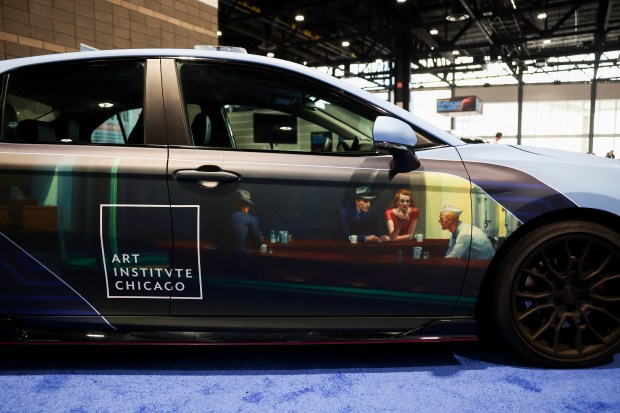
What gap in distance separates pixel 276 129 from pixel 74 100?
847mm

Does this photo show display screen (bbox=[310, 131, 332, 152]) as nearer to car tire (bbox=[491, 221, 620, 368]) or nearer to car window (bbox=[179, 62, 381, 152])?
car window (bbox=[179, 62, 381, 152])

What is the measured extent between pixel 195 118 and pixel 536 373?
5.78ft

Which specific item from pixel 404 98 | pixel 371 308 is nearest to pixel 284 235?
pixel 371 308

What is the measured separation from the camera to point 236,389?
170 cm

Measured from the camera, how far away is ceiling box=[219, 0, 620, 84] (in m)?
13.3

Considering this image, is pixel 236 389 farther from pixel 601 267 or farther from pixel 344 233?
pixel 601 267

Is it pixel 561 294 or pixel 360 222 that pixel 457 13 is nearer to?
pixel 561 294

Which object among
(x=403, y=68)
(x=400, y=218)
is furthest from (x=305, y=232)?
(x=403, y=68)

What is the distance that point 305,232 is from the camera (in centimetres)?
168

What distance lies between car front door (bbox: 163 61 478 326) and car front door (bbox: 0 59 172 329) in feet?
0.29

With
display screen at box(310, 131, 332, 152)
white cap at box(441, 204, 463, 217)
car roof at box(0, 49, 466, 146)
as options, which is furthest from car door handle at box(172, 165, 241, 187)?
white cap at box(441, 204, 463, 217)

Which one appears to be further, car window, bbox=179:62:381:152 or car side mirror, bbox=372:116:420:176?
car window, bbox=179:62:381:152

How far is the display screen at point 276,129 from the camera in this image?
1879mm

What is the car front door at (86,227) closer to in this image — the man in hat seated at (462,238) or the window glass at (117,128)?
the window glass at (117,128)
